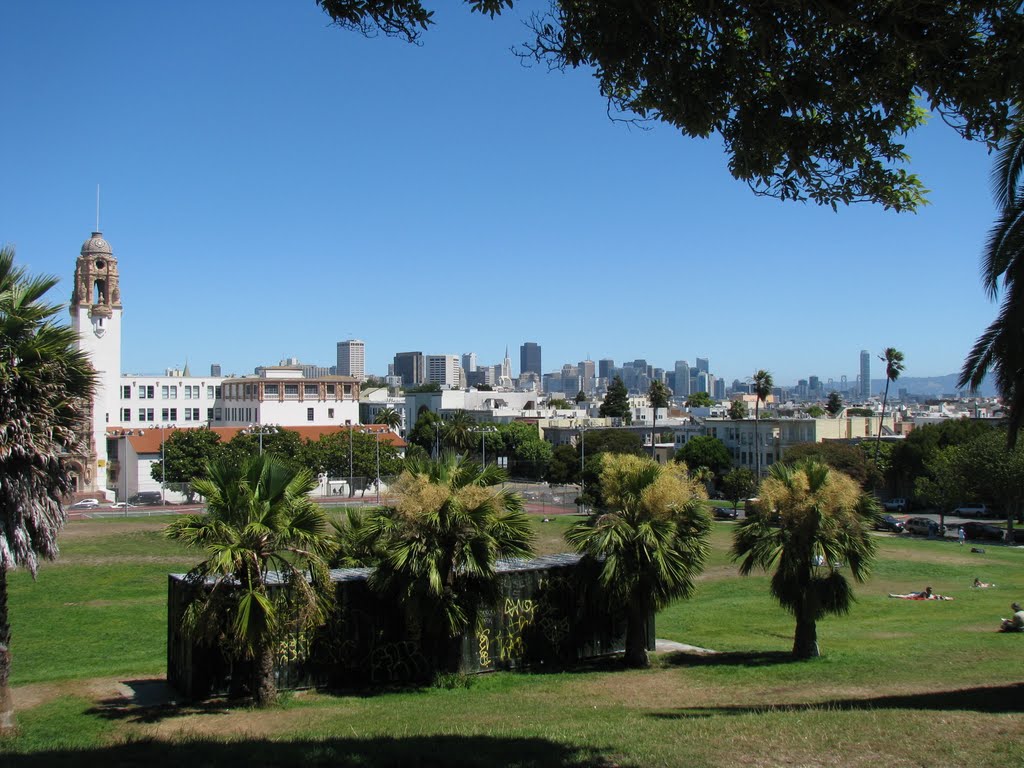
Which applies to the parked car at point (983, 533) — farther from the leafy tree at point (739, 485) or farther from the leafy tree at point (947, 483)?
the leafy tree at point (739, 485)

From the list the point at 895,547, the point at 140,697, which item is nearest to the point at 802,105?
the point at 140,697

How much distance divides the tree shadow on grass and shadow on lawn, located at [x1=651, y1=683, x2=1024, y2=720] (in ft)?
15.8

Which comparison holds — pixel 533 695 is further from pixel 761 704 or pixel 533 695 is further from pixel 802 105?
pixel 802 105

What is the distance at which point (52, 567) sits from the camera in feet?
125

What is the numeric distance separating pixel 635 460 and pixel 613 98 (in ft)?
39.0

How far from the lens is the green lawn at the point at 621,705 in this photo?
1037 centimetres

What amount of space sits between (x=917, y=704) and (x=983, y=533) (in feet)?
162

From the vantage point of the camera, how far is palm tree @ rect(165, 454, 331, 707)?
15516 millimetres

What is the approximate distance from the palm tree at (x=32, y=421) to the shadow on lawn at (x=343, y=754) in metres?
4.07

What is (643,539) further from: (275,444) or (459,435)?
(459,435)

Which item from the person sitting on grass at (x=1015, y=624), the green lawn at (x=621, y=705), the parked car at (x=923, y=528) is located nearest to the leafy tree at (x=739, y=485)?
the parked car at (x=923, y=528)

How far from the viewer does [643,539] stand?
1967cm

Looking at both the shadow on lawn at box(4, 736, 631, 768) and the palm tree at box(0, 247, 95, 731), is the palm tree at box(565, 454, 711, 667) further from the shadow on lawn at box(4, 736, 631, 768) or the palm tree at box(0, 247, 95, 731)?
the palm tree at box(0, 247, 95, 731)

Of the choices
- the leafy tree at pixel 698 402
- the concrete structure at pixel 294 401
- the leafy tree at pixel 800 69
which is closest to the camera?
the leafy tree at pixel 800 69
